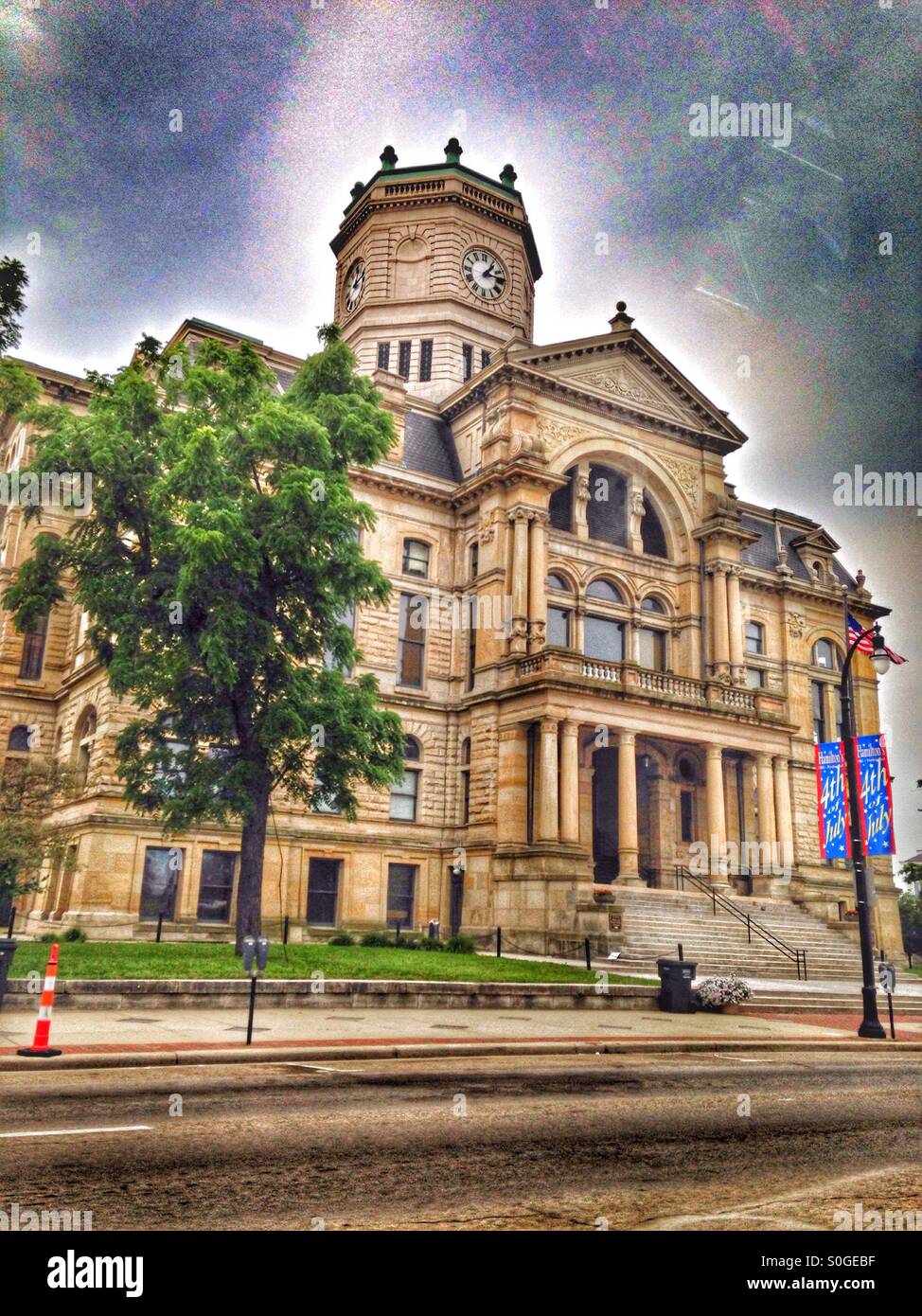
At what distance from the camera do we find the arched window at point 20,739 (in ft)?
127

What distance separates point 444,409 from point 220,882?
22.6 meters

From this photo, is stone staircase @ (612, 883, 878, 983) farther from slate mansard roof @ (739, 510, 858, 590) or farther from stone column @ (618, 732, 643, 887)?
slate mansard roof @ (739, 510, 858, 590)

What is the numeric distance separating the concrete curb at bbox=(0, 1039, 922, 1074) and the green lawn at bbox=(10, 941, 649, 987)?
576 centimetres

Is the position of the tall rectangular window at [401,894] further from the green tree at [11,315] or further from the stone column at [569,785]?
the green tree at [11,315]

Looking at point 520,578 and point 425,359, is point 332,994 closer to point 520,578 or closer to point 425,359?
point 520,578

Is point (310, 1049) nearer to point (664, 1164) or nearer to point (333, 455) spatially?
point (664, 1164)

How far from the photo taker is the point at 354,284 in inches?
2263

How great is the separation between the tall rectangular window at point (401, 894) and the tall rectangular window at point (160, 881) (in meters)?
8.00

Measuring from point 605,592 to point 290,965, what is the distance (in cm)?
2477

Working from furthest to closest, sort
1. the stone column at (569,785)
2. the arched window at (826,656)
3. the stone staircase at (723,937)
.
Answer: the arched window at (826,656), the stone column at (569,785), the stone staircase at (723,937)

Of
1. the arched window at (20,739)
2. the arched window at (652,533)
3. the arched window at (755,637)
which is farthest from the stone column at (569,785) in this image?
the arched window at (20,739)

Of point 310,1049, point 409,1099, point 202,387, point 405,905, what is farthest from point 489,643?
point 409,1099

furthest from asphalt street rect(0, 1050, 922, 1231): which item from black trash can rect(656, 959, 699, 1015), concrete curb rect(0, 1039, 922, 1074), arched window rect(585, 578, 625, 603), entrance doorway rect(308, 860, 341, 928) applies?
arched window rect(585, 578, 625, 603)

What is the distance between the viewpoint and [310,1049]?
42.5ft
